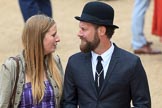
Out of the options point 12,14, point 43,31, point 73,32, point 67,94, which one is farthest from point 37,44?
point 12,14

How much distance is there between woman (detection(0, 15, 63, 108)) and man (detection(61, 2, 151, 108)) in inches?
8.2

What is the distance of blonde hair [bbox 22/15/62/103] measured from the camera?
13.3 ft

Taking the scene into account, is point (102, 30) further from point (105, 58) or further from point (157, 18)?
point (157, 18)

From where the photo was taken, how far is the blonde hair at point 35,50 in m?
4.05

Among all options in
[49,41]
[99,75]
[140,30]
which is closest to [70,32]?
[140,30]

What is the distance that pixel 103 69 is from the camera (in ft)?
13.3

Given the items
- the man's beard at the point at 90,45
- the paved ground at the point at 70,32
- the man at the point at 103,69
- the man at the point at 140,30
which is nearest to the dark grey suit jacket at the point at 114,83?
the man at the point at 103,69

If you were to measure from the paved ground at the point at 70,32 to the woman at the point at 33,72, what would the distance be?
2127 mm

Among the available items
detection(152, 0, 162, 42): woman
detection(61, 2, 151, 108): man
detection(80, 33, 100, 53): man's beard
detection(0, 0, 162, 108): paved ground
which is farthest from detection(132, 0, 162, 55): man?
detection(80, 33, 100, 53): man's beard

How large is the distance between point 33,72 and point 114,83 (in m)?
0.59

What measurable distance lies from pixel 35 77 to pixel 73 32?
4.78 meters

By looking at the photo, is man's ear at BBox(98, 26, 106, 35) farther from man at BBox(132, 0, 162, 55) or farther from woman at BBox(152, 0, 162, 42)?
man at BBox(132, 0, 162, 55)

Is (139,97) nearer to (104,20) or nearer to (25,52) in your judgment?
(104,20)

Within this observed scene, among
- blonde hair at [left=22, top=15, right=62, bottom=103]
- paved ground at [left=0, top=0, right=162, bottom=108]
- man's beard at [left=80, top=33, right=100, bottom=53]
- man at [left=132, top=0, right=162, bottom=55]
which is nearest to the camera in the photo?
man's beard at [left=80, top=33, right=100, bottom=53]
